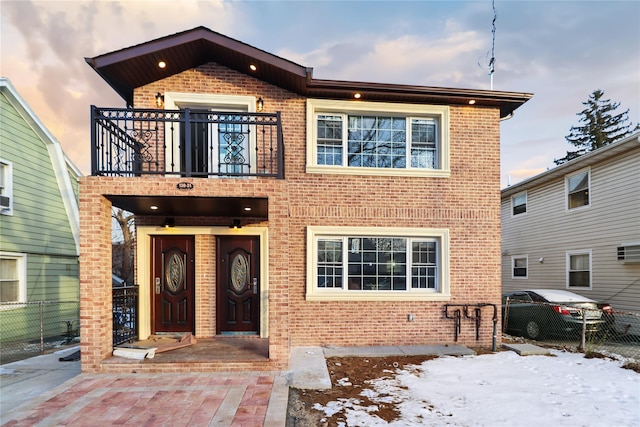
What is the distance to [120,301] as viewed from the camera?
600 cm

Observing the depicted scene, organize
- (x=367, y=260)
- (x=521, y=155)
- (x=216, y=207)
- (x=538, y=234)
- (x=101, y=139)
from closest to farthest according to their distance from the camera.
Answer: (x=101, y=139), (x=216, y=207), (x=367, y=260), (x=538, y=234), (x=521, y=155)

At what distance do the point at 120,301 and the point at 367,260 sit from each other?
4.96 meters

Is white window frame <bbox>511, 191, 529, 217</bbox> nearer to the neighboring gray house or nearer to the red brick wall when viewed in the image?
the red brick wall

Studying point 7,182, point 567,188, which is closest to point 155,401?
point 7,182

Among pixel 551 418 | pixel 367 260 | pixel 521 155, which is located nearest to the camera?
pixel 551 418

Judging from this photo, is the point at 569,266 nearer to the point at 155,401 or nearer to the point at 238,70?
the point at 238,70

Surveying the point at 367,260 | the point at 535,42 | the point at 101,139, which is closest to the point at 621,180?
the point at 535,42

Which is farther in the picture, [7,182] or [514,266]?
[514,266]

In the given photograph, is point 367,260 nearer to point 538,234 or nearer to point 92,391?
point 92,391

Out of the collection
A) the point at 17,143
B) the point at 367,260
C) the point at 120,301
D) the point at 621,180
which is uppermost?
the point at 17,143

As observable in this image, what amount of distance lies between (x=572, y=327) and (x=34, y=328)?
45.7ft

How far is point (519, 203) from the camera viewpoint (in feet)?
43.6

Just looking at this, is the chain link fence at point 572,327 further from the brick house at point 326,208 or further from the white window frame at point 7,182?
the white window frame at point 7,182

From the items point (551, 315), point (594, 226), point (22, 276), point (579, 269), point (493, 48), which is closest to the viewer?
point (551, 315)
